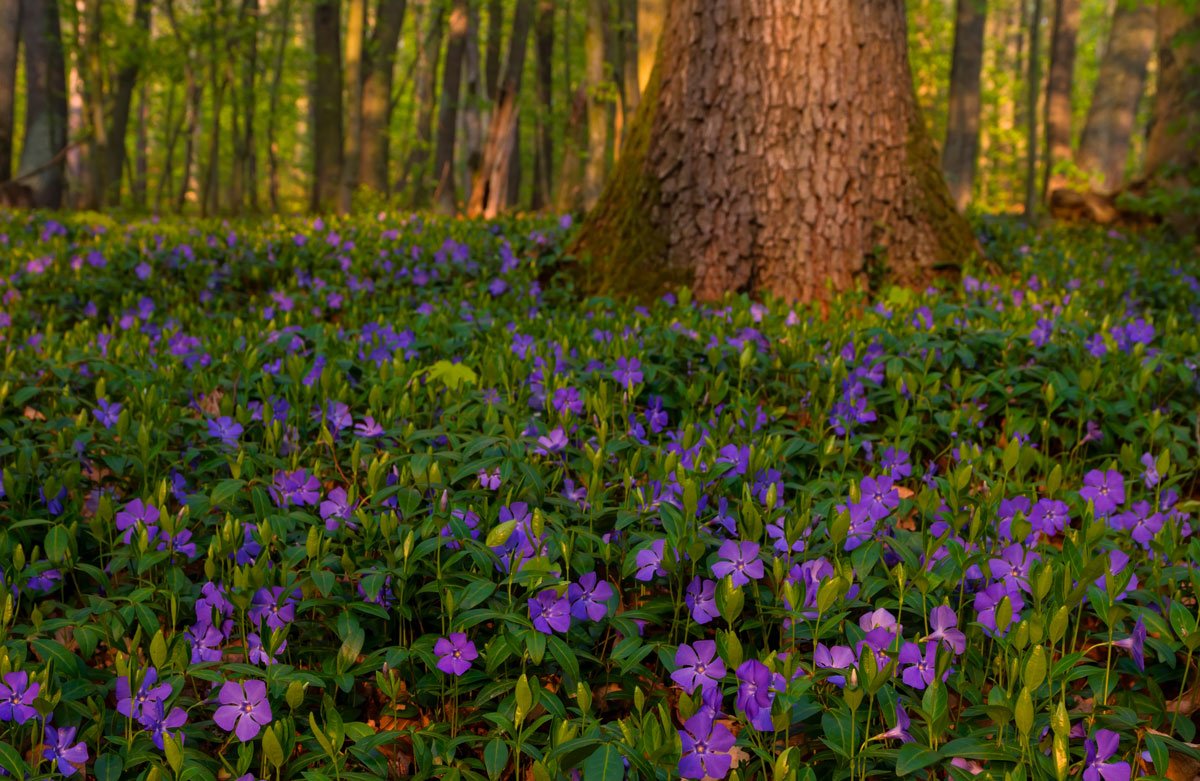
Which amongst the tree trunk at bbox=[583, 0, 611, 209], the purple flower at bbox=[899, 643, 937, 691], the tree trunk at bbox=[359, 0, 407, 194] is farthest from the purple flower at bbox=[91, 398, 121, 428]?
the tree trunk at bbox=[359, 0, 407, 194]

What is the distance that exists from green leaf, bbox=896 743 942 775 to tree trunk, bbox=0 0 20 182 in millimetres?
13154

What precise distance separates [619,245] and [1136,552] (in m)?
3.87

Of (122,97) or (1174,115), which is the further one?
(122,97)

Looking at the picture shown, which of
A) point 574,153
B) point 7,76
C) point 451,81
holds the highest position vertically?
point 451,81

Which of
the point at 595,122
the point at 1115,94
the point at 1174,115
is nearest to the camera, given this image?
the point at 1174,115

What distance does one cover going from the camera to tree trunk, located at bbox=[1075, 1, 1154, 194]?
12.3 metres

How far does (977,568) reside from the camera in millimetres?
2000

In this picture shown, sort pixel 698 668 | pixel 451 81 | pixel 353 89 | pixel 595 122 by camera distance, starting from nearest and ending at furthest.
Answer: pixel 698 668
pixel 595 122
pixel 353 89
pixel 451 81

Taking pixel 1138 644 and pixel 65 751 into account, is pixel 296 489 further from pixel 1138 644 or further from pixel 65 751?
pixel 1138 644

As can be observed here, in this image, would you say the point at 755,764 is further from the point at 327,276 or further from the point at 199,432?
the point at 327,276

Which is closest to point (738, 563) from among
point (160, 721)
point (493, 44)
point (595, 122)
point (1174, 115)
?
point (160, 721)

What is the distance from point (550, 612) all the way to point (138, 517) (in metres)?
1.12

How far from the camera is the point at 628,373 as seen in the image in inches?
125

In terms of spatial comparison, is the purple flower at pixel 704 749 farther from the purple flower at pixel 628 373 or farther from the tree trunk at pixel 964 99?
the tree trunk at pixel 964 99
